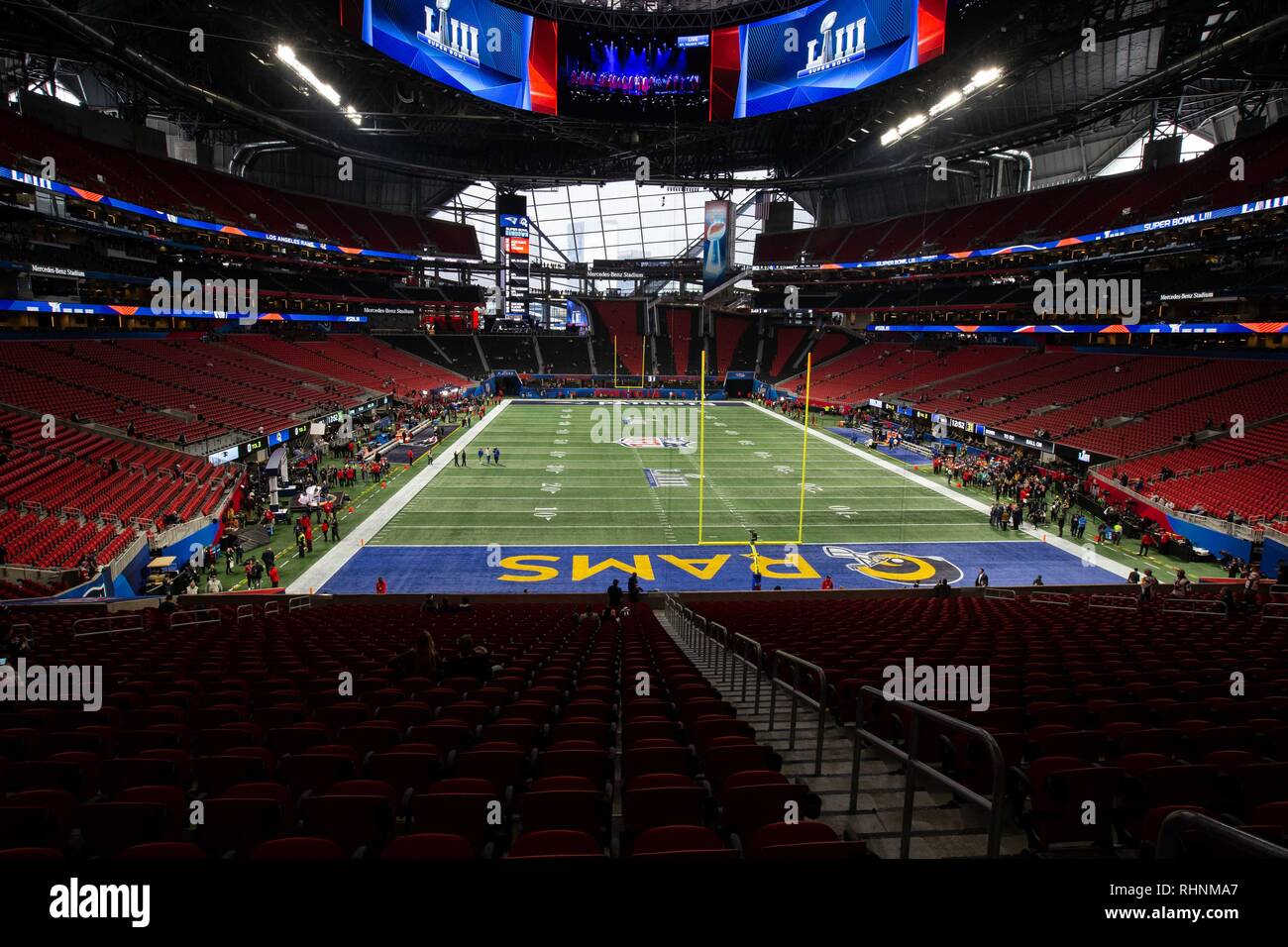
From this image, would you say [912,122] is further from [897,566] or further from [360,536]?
[360,536]

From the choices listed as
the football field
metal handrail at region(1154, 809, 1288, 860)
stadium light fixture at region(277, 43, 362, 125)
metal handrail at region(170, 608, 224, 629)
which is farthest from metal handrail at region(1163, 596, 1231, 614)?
stadium light fixture at region(277, 43, 362, 125)

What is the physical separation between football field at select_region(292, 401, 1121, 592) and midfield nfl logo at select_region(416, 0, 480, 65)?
27496mm

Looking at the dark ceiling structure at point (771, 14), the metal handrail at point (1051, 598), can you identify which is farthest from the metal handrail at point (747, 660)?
the dark ceiling structure at point (771, 14)

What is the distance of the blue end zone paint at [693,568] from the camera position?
2159 centimetres

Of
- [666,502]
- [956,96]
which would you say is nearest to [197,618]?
[666,502]

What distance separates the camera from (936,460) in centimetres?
3806

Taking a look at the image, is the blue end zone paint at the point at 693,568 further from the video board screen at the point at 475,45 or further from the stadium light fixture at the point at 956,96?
the video board screen at the point at 475,45

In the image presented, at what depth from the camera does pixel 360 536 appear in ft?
84.6

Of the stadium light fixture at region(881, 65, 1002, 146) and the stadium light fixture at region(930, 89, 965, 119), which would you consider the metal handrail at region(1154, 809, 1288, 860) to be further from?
the stadium light fixture at region(930, 89, 965, 119)

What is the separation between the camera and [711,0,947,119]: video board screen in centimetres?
3972

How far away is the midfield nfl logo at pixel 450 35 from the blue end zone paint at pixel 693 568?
3647cm

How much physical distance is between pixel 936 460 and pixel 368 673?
35.9 meters

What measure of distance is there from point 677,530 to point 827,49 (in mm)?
37936
